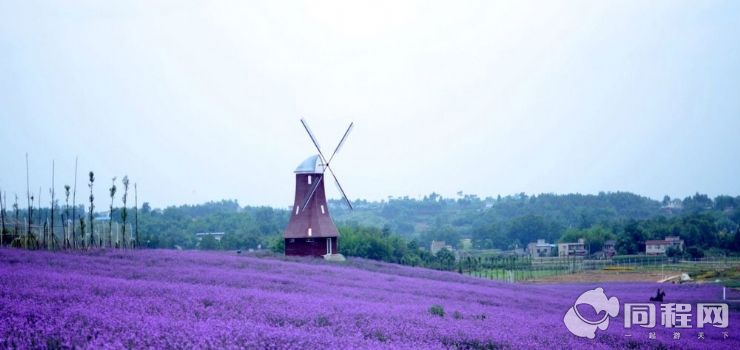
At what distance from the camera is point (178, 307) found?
10555mm

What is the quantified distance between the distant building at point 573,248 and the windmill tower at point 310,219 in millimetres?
64783

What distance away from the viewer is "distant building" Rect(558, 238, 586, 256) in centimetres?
10188

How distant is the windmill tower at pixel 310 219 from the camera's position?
42.9 metres

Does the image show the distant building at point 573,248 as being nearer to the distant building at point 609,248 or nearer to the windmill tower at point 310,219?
the distant building at point 609,248

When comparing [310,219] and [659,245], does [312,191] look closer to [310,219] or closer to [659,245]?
[310,219]

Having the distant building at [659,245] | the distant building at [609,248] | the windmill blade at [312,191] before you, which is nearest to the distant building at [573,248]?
the distant building at [609,248]

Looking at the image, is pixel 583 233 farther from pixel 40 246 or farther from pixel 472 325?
pixel 472 325

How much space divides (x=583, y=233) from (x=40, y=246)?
9155 cm

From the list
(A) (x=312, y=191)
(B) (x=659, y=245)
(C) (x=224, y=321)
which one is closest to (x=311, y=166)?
(A) (x=312, y=191)

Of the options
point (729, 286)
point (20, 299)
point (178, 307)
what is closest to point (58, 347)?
point (20, 299)

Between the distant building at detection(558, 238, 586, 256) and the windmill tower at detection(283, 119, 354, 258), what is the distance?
64783 millimetres

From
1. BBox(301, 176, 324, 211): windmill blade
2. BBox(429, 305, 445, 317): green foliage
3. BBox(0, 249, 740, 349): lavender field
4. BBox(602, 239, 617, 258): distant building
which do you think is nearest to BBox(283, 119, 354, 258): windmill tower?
BBox(301, 176, 324, 211): windmill blade

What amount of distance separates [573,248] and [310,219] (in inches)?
2907

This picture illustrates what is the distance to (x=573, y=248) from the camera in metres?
107
